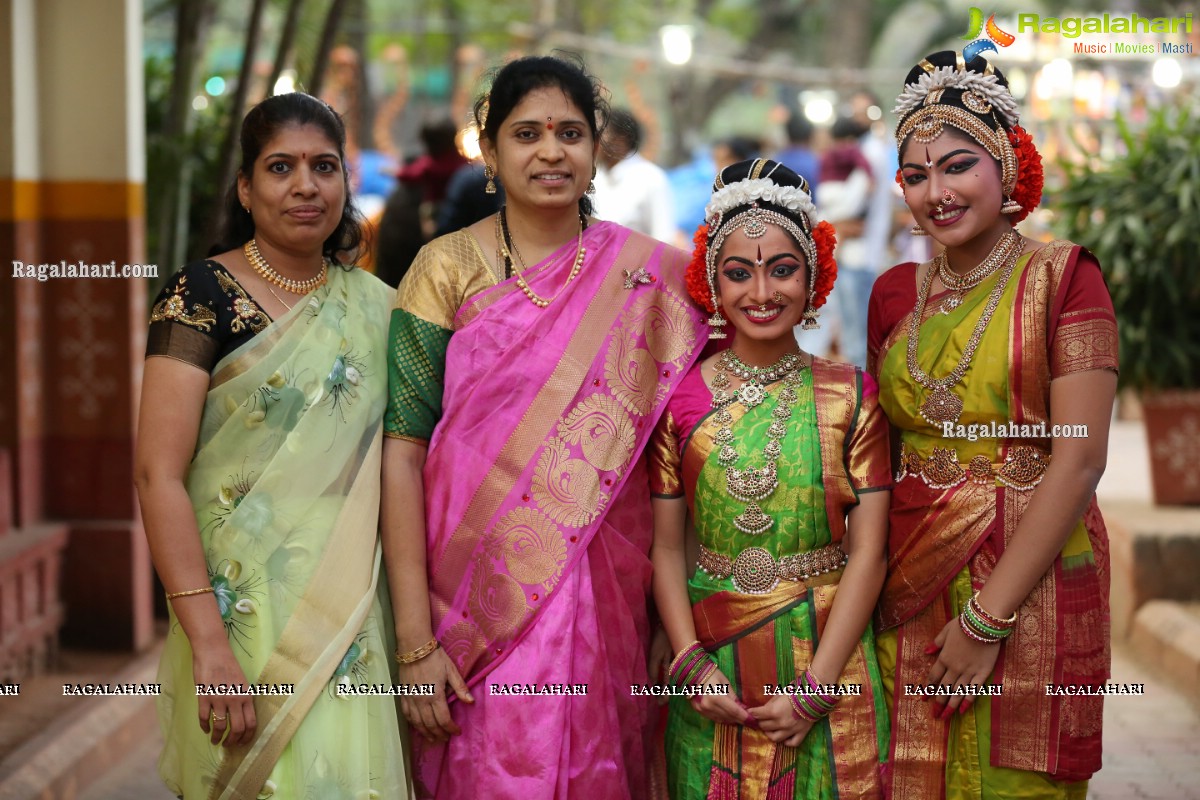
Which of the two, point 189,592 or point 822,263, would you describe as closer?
point 189,592

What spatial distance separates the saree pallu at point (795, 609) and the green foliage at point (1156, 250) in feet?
Result: 12.7

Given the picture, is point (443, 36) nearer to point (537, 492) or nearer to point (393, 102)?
point (393, 102)

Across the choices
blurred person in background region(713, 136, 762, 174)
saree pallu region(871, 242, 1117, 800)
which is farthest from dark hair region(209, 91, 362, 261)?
blurred person in background region(713, 136, 762, 174)

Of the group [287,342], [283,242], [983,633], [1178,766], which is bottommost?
[1178,766]

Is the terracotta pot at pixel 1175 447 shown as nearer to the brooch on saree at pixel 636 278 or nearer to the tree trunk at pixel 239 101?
the brooch on saree at pixel 636 278

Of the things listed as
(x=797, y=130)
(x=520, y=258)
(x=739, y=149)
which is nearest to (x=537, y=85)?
(x=520, y=258)

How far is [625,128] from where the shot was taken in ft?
10.9

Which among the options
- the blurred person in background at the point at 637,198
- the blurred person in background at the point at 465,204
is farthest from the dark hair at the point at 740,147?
the blurred person in background at the point at 465,204

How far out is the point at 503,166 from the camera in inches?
116

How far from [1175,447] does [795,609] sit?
4.12 meters

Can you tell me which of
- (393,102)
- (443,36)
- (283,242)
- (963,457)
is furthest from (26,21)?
(443,36)

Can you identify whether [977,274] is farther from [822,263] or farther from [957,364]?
[822,263]

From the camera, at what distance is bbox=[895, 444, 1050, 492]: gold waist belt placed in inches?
108

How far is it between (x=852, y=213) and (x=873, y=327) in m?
6.91
